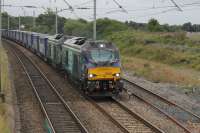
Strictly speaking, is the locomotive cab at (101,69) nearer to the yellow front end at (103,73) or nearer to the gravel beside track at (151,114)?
the yellow front end at (103,73)

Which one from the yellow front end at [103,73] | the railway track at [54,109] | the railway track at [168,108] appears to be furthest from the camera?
the yellow front end at [103,73]

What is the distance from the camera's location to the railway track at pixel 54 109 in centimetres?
1727

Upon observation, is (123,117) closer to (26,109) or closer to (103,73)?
(103,73)

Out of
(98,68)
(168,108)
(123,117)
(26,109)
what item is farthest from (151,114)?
(26,109)

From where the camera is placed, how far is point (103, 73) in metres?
22.9

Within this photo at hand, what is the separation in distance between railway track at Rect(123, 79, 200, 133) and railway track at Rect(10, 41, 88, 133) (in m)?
3.97

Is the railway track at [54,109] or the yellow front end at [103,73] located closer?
the railway track at [54,109]

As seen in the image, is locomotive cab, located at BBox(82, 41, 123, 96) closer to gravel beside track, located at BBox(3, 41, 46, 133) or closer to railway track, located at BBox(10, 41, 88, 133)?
railway track, located at BBox(10, 41, 88, 133)

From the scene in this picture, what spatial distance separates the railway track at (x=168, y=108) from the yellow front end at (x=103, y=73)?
194 centimetres

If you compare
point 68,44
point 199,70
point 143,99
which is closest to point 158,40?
point 199,70

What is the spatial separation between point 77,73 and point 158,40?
36.8m

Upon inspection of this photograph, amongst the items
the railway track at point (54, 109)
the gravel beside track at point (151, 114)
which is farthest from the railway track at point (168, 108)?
the railway track at point (54, 109)

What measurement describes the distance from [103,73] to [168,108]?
380cm

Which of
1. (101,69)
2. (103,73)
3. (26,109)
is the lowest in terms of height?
(26,109)
